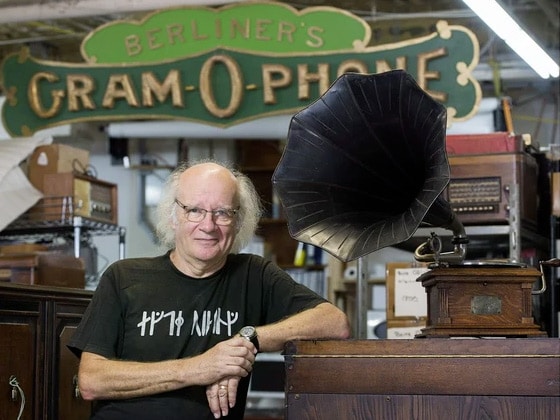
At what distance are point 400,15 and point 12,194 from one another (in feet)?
10.4

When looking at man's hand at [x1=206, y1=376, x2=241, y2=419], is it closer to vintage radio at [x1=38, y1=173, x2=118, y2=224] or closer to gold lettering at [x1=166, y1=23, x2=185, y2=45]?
vintage radio at [x1=38, y1=173, x2=118, y2=224]

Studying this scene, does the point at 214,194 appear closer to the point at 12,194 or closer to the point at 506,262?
the point at 506,262

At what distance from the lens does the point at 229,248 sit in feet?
9.77

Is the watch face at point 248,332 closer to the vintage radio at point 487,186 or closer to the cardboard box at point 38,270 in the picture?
the vintage radio at point 487,186

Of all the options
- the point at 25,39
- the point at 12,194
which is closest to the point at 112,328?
the point at 12,194

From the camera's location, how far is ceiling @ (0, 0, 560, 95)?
21.4 feet

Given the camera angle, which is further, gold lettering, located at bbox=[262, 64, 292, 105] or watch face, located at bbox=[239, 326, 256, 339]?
gold lettering, located at bbox=[262, 64, 292, 105]

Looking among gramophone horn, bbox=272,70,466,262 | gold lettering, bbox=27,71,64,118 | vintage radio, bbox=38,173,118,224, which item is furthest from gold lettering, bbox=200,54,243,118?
gramophone horn, bbox=272,70,466,262

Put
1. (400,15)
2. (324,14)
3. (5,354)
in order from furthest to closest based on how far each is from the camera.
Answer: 1. (400,15)
2. (324,14)
3. (5,354)

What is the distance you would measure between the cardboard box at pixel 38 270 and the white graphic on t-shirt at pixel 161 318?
2.00m

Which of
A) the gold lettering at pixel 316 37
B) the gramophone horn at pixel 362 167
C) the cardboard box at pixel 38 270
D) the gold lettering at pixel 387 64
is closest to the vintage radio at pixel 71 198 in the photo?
the cardboard box at pixel 38 270

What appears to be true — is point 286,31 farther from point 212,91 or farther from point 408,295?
point 408,295

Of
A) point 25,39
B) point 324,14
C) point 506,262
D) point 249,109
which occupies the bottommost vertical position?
point 506,262

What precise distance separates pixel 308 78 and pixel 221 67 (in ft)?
1.86
